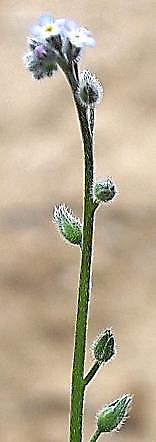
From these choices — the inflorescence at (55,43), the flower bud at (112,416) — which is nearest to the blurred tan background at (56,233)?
the flower bud at (112,416)

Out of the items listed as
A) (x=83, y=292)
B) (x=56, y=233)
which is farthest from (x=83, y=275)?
(x=56, y=233)

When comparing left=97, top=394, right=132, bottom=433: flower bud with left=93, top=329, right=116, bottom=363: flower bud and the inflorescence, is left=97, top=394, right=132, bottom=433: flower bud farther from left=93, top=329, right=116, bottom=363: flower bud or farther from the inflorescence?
the inflorescence

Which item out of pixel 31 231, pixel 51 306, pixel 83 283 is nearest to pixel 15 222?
pixel 31 231

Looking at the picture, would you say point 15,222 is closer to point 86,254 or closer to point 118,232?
point 118,232

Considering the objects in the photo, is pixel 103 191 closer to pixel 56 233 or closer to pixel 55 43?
pixel 55 43

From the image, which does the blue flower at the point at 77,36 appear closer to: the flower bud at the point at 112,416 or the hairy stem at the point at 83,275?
the hairy stem at the point at 83,275
